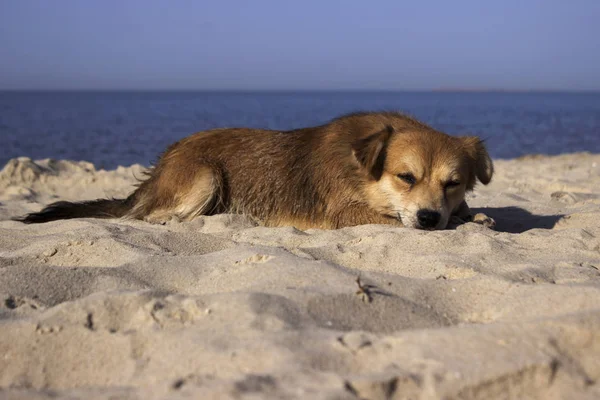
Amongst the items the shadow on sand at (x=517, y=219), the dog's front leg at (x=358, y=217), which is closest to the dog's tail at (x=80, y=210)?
the dog's front leg at (x=358, y=217)

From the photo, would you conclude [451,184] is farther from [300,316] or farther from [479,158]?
[300,316]

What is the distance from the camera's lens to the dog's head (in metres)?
5.39

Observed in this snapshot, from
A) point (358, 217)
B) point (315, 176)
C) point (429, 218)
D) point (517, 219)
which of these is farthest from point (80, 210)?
point (517, 219)

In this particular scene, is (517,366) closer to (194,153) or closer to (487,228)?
(487,228)

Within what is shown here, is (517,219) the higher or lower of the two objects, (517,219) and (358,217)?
the lower

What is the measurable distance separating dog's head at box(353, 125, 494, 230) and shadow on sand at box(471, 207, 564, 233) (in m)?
0.67

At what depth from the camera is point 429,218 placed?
208 inches

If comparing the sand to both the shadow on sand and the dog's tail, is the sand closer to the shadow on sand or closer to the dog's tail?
the dog's tail

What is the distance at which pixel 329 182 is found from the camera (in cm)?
600

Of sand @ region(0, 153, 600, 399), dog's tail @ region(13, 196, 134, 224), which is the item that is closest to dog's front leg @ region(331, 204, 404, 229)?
sand @ region(0, 153, 600, 399)

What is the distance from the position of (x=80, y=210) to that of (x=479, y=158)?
3.82 meters

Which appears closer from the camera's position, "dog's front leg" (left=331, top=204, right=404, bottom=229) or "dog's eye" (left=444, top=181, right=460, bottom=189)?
"dog's eye" (left=444, top=181, right=460, bottom=189)

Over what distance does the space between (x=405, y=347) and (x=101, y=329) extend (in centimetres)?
137

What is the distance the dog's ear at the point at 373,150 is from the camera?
5605mm
